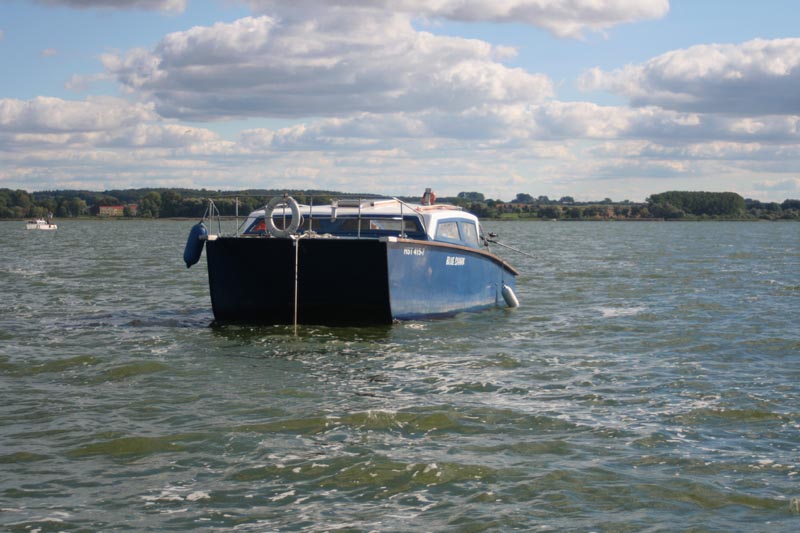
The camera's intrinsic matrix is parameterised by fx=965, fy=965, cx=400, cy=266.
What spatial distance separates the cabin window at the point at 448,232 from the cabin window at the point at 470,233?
0.37 meters

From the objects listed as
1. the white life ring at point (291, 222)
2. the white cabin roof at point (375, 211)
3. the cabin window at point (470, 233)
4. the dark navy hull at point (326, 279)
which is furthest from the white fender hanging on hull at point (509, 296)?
the white life ring at point (291, 222)

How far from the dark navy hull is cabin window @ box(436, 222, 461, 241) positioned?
0.94m

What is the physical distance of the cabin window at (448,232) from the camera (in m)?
20.7

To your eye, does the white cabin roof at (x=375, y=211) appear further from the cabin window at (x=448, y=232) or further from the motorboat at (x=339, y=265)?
the cabin window at (x=448, y=232)

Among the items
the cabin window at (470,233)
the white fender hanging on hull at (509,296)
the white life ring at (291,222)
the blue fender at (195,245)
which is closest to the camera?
the white life ring at (291,222)

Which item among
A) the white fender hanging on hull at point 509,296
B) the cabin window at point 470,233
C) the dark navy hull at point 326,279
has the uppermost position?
the cabin window at point 470,233

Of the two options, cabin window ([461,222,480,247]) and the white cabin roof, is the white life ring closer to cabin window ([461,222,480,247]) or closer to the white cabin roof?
the white cabin roof

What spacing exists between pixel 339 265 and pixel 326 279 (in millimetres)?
462

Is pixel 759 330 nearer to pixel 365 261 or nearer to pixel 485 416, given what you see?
pixel 365 261

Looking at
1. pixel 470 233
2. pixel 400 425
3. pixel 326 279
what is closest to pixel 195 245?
pixel 326 279

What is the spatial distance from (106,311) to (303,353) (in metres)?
8.02

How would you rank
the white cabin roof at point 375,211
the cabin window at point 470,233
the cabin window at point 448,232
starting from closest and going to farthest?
1. the white cabin roof at point 375,211
2. the cabin window at point 448,232
3. the cabin window at point 470,233

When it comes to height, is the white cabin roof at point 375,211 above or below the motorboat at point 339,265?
above

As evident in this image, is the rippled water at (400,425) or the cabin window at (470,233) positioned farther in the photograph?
the cabin window at (470,233)
